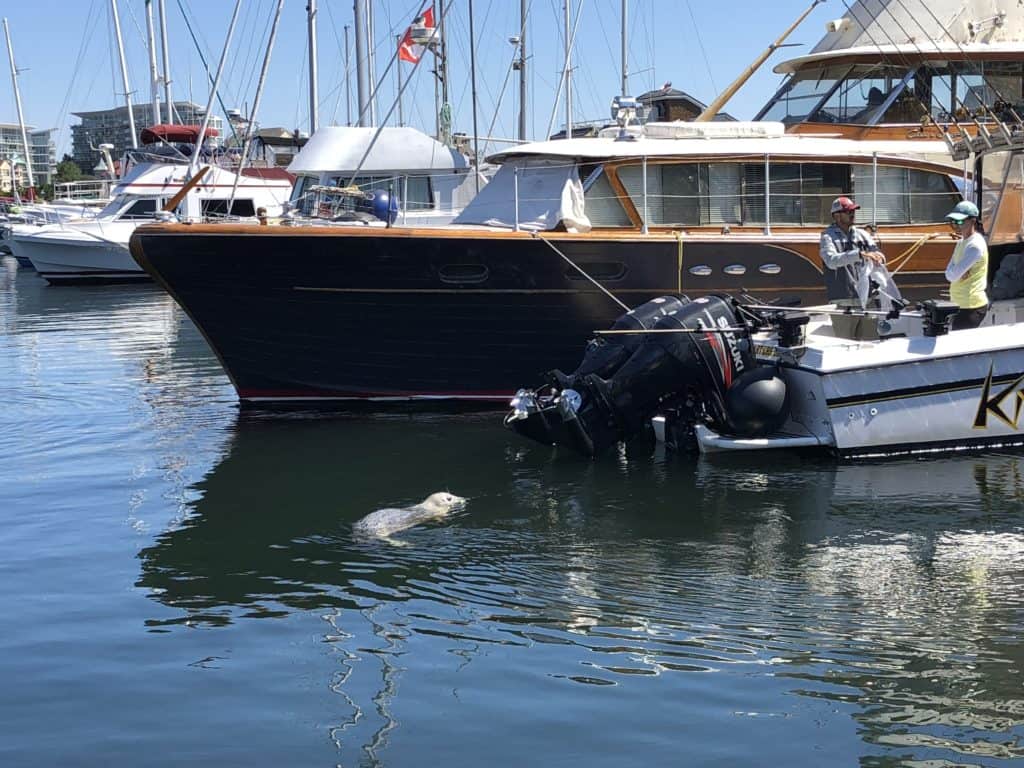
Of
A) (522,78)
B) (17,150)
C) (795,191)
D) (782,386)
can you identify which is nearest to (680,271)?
(795,191)

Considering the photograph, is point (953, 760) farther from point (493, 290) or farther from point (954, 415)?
point (493, 290)

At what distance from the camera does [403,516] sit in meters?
9.10

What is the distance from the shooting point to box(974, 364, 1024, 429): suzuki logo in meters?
10.3

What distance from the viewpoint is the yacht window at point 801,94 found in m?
15.1

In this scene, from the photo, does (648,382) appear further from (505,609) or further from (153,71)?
(153,71)


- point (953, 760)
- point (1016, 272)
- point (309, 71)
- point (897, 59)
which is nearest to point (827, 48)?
point (897, 59)

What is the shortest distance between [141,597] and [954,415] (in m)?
6.65

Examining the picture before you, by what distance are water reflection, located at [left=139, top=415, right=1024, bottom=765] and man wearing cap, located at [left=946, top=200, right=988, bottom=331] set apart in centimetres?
122

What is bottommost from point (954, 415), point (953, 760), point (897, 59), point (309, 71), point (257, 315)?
point (953, 760)

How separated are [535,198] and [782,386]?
4190 mm

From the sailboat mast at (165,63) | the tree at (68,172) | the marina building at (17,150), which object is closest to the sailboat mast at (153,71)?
the sailboat mast at (165,63)

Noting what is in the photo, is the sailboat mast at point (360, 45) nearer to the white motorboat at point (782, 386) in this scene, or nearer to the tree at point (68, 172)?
the white motorboat at point (782, 386)

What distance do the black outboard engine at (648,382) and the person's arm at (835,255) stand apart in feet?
3.93

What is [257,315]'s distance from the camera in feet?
43.9
